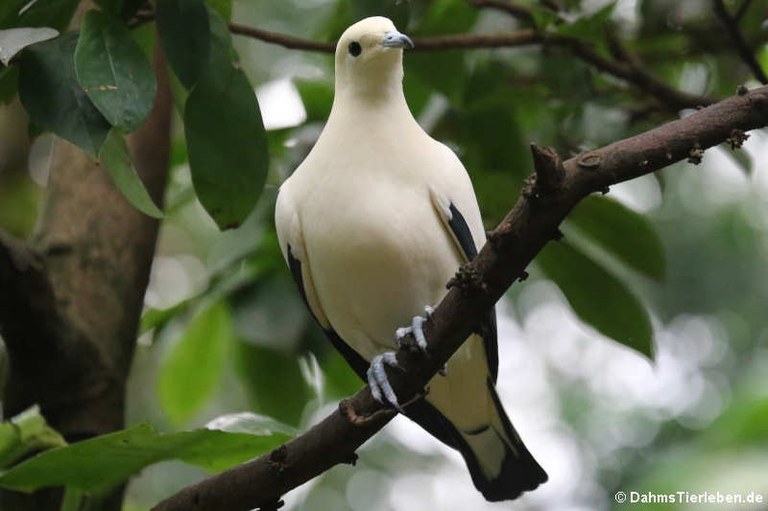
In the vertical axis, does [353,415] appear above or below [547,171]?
below

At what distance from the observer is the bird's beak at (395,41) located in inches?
117

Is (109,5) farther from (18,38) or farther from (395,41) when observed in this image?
(395,41)

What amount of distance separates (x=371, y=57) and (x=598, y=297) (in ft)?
3.90

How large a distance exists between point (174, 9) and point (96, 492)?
4.39 ft

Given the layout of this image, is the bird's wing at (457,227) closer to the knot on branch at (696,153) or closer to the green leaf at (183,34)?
the green leaf at (183,34)

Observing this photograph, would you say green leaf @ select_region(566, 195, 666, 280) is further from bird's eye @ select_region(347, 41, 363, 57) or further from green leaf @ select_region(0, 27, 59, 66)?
green leaf @ select_region(0, 27, 59, 66)

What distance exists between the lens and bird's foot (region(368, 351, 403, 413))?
2.61 m

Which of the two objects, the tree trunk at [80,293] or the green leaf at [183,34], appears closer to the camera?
the green leaf at [183,34]

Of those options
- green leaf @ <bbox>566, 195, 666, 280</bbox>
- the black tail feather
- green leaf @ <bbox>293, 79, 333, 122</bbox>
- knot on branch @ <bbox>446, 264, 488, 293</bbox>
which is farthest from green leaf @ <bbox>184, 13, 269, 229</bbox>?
green leaf @ <bbox>293, 79, 333, 122</bbox>

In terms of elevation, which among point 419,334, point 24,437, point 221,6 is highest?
point 221,6

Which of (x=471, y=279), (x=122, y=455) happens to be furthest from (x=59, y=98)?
(x=471, y=279)

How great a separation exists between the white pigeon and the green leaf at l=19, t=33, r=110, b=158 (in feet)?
1.93

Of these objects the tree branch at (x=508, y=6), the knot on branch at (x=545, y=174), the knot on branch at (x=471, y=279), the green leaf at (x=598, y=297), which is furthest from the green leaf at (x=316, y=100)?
the knot on branch at (x=545, y=174)

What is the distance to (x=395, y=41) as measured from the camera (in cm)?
298
